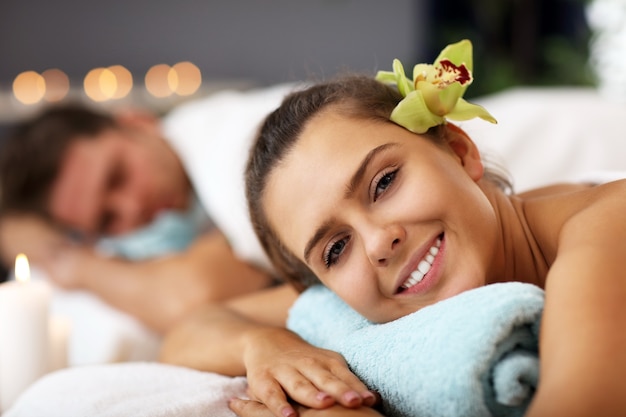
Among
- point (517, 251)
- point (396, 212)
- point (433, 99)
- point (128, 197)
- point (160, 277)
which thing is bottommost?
point (160, 277)

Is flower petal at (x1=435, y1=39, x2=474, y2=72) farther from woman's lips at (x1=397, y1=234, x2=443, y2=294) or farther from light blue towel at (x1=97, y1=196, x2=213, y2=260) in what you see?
light blue towel at (x1=97, y1=196, x2=213, y2=260)

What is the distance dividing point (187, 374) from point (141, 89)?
3301 mm

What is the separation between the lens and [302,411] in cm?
88

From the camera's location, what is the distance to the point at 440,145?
105 centimetres

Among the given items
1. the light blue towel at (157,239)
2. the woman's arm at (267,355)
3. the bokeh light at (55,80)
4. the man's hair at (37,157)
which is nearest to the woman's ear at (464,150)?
the woman's arm at (267,355)

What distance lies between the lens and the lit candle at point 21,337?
50.0 inches

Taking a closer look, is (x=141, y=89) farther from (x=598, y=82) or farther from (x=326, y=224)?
(x=326, y=224)

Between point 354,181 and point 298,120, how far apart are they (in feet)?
0.52

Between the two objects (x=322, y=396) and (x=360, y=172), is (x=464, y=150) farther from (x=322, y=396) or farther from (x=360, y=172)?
(x=322, y=396)

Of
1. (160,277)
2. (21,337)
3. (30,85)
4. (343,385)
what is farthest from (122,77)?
(343,385)

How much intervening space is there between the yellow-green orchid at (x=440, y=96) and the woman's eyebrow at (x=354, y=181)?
0.06 meters

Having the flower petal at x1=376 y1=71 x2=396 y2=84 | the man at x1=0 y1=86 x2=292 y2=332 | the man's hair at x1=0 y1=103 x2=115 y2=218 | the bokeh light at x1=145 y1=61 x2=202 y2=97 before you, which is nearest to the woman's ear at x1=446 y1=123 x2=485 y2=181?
the flower petal at x1=376 y1=71 x2=396 y2=84

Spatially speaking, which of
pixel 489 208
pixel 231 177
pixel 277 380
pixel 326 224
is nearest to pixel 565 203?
pixel 489 208

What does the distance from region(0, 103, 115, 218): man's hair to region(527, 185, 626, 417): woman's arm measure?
1761mm
